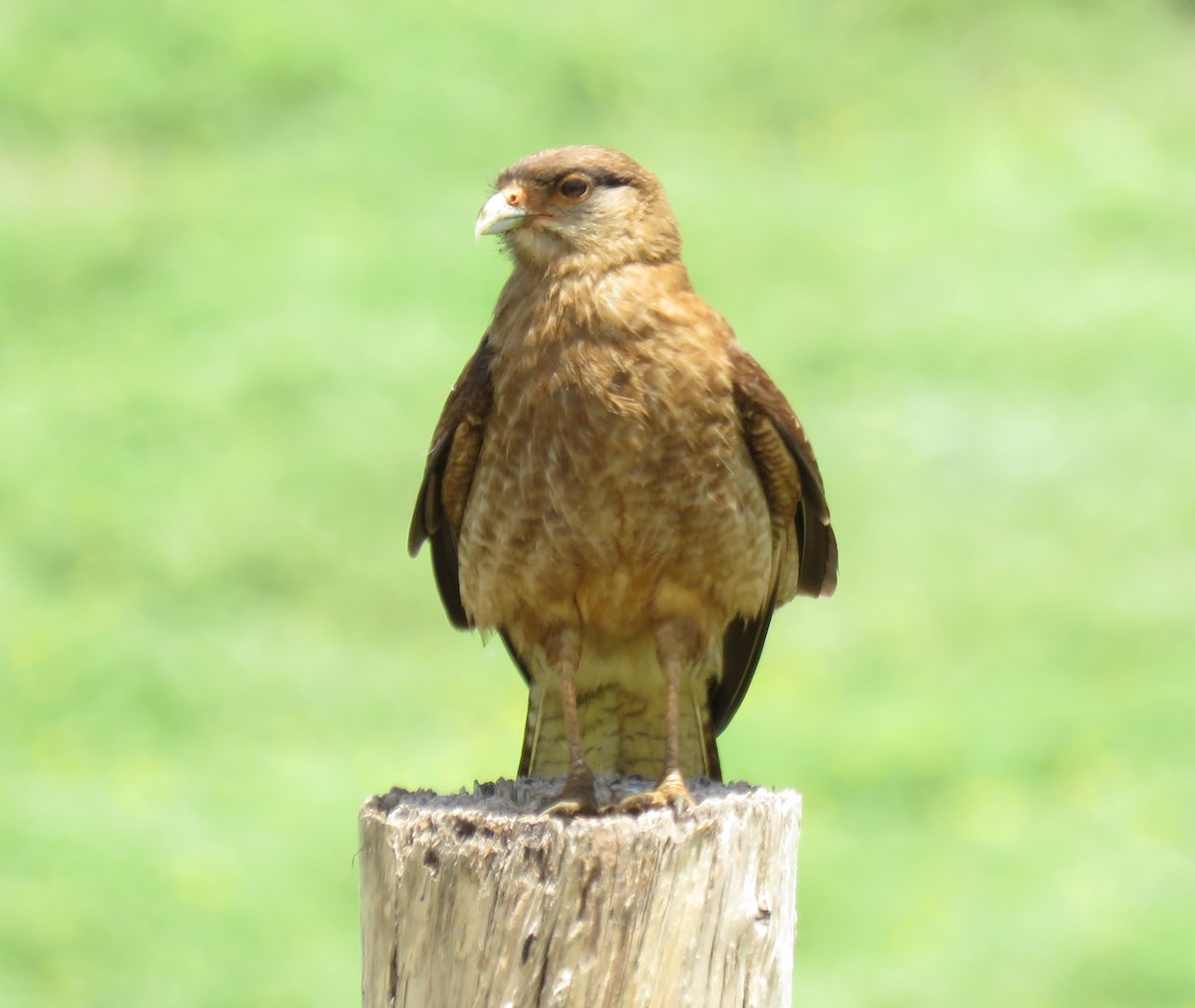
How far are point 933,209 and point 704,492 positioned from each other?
11.0 metres

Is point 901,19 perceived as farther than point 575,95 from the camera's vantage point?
Yes

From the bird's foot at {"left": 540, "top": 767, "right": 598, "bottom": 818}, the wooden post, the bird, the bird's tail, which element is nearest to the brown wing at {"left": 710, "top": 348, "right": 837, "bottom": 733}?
the bird

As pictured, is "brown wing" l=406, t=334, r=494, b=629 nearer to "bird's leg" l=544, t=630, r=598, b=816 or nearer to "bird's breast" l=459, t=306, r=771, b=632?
"bird's breast" l=459, t=306, r=771, b=632

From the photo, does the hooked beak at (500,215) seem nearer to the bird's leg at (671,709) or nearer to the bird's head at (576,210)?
the bird's head at (576,210)

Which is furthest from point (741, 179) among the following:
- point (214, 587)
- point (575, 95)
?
point (214, 587)

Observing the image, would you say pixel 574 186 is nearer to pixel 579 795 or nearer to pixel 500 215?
pixel 500 215

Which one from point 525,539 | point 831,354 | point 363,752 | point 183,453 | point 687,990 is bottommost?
point 687,990

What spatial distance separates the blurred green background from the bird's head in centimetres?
506

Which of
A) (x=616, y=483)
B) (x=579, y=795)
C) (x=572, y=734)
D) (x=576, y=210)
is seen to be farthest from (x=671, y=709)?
(x=576, y=210)

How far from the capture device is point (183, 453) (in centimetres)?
1220

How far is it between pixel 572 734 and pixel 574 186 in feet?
4.51

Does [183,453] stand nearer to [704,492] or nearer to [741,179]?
[741,179]

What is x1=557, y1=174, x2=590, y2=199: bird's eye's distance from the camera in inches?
190

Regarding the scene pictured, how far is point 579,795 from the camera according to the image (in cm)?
447
